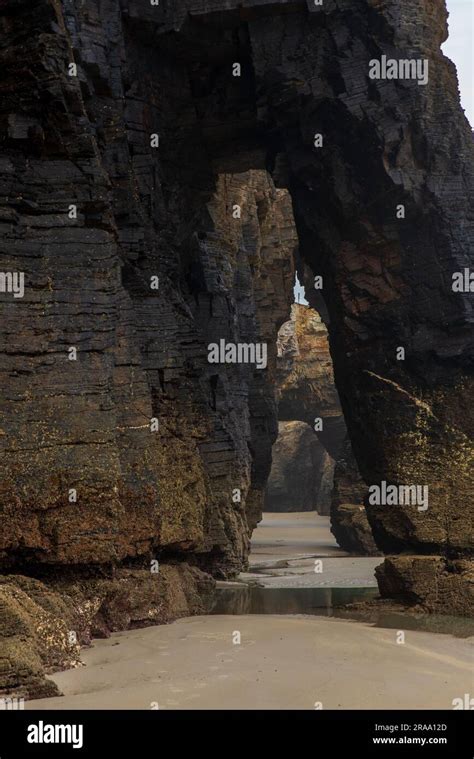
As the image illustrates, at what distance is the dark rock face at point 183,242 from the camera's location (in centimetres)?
1278

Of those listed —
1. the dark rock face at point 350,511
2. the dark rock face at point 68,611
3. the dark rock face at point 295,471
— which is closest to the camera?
the dark rock face at point 68,611

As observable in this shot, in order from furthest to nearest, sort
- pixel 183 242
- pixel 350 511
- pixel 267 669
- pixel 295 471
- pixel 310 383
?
pixel 295 471
pixel 310 383
pixel 350 511
pixel 183 242
pixel 267 669

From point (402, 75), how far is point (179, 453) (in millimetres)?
9706

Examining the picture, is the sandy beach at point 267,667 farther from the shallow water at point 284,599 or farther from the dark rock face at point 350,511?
the dark rock face at point 350,511

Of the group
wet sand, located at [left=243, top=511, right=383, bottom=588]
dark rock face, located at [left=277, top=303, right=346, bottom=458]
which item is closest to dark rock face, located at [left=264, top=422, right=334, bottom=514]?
dark rock face, located at [left=277, top=303, right=346, bottom=458]

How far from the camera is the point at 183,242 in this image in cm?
2361

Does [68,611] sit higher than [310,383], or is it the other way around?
[310,383]

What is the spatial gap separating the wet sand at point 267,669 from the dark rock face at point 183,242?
1949 millimetres

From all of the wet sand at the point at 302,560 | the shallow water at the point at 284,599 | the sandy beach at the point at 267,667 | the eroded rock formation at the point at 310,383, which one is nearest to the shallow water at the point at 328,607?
the shallow water at the point at 284,599

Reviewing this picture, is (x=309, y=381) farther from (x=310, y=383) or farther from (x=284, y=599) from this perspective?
(x=284, y=599)

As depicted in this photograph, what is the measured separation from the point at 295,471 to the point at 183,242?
148ft

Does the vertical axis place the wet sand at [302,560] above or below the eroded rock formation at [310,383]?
below

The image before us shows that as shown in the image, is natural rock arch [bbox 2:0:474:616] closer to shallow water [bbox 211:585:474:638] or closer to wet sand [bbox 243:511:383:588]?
shallow water [bbox 211:585:474:638]

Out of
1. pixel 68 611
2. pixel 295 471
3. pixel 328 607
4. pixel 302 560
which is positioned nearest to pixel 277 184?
pixel 328 607
